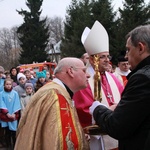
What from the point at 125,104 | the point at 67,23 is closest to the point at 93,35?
the point at 125,104

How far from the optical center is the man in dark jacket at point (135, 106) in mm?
1912

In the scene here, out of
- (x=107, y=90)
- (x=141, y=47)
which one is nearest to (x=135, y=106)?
(x=141, y=47)

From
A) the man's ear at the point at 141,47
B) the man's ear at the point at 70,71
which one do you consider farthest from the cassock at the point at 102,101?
the man's ear at the point at 141,47

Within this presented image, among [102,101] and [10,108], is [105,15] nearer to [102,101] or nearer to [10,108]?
[10,108]

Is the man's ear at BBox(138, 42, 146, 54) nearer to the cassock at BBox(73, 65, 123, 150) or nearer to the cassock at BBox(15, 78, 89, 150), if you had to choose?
the cassock at BBox(15, 78, 89, 150)

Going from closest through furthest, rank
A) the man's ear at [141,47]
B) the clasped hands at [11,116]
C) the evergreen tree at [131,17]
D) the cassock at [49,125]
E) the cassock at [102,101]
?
1. the man's ear at [141,47]
2. the cassock at [49,125]
3. the cassock at [102,101]
4. the clasped hands at [11,116]
5. the evergreen tree at [131,17]

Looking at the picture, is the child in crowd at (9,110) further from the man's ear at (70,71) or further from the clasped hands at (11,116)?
the man's ear at (70,71)

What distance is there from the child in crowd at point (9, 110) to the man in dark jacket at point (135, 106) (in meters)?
4.64

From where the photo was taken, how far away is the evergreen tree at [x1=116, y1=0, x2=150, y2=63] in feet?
82.0

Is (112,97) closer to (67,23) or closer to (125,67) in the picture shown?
(125,67)

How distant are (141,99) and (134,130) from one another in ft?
0.76

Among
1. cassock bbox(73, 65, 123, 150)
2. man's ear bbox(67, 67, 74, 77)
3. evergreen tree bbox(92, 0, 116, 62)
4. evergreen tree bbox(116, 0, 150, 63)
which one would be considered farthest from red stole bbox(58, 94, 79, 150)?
evergreen tree bbox(92, 0, 116, 62)

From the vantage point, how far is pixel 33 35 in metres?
40.0

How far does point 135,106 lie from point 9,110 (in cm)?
502
